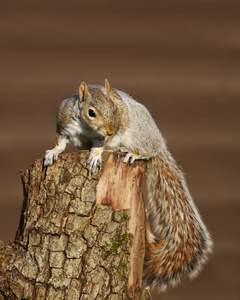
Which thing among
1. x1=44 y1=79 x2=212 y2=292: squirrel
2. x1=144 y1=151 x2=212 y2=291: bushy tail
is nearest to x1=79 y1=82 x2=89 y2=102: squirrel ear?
x1=44 y1=79 x2=212 y2=292: squirrel

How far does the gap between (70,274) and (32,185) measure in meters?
0.31

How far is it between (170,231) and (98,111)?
0.57 m

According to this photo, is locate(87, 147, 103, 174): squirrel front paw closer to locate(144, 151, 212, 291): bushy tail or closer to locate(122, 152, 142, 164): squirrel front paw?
locate(122, 152, 142, 164): squirrel front paw

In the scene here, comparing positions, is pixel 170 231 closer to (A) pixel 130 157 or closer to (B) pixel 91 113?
(A) pixel 130 157

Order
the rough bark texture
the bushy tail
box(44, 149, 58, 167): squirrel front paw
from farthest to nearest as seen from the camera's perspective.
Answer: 1. the bushy tail
2. box(44, 149, 58, 167): squirrel front paw
3. the rough bark texture

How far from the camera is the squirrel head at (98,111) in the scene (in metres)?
1.41

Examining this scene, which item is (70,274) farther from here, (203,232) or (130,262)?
(203,232)

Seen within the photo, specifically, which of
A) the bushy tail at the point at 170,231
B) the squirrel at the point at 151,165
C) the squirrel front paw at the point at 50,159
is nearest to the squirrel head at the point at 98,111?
the squirrel at the point at 151,165

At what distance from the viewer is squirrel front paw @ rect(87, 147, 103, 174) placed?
1314 millimetres

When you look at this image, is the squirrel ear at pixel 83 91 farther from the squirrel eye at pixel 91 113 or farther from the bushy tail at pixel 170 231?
the bushy tail at pixel 170 231

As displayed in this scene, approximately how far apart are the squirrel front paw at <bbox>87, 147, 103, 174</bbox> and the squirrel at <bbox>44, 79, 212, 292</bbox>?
0.02 meters

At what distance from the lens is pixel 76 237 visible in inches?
49.4

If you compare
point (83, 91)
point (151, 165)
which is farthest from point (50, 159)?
point (151, 165)

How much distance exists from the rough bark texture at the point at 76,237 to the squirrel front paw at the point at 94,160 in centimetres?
2
